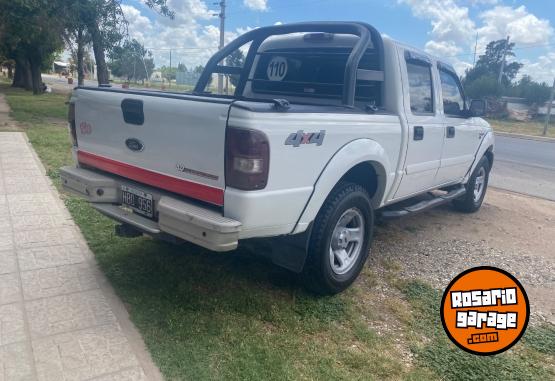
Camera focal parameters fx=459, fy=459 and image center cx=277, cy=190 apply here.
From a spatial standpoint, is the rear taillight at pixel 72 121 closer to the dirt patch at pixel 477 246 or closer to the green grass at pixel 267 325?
the green grass at pixel 267 325

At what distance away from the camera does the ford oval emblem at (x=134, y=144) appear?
3268 mm

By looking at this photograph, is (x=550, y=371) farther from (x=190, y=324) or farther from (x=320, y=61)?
(x=320, y=61)

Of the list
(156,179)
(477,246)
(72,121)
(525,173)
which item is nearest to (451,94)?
(477,246)

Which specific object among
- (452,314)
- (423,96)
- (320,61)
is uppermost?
(320,61)

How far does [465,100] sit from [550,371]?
372 centimetres

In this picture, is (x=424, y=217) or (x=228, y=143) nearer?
(x=228, y=143)

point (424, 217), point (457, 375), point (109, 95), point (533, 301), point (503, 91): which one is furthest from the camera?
point (503, 91)

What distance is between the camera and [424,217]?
6.27 m

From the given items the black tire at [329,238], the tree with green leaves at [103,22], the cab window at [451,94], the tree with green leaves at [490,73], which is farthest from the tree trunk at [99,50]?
the tree with green leaves at [490,73]

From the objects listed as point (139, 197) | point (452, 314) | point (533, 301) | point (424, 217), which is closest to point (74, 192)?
point (139, 197)

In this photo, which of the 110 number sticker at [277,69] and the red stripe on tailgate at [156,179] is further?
the 110 number sticker at [277,69]

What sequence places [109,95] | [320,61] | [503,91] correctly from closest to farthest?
[109,95], [320,61], [503,91]

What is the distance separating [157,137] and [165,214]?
57cm

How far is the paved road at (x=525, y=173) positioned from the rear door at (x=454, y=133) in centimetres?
348
